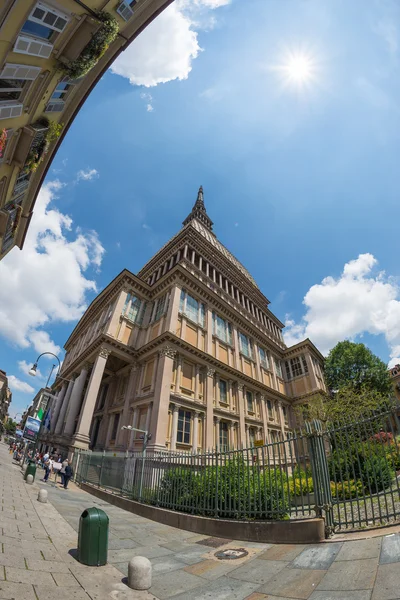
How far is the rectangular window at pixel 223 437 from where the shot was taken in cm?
2223

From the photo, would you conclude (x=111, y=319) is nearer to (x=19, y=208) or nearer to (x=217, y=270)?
(x=19, y=208)

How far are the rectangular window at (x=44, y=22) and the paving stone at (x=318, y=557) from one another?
16.3 meters

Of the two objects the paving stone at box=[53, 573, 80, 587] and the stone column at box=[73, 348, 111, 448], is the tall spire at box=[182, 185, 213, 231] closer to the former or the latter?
the stone column at box=[73, 348, 111, 448]

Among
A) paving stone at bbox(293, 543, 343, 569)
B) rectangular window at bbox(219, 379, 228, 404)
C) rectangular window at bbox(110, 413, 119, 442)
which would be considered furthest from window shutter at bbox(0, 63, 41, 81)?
rectangular window at bbox(219, 379, 228, 404)

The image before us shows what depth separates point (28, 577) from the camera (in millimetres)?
3787

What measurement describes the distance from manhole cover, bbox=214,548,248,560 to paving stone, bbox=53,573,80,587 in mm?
2912

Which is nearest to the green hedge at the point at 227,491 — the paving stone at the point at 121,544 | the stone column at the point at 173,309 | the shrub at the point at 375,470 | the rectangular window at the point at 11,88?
the shrub at the point at 375,470

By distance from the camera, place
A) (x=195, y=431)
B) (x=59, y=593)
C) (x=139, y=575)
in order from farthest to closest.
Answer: (x=195, y=431), (x=139, y=575), (x=59, y=593)

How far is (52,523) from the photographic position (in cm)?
715

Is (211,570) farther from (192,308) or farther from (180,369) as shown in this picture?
(192,308)

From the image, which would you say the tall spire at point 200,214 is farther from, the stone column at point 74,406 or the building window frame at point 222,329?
the stone column at point 74,406

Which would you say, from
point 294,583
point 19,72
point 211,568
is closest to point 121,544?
point 211,568

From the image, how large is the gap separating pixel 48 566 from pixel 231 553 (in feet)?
11.8

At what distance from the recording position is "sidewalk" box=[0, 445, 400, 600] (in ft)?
11.3
